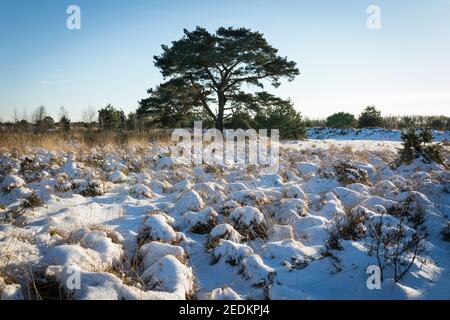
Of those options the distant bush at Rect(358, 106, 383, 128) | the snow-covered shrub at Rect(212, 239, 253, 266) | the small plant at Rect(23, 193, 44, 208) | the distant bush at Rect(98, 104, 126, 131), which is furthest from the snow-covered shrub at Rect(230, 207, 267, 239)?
the distant bush at Rect(358, 106, 383, 128)

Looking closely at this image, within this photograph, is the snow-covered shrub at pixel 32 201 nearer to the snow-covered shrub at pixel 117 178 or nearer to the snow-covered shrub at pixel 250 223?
the snow-covered shrub at pixel 117 178

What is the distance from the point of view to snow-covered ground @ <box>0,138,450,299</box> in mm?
1960

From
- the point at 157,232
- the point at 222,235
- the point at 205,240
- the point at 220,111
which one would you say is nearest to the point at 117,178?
the point at 157,232

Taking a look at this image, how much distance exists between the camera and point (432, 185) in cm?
440

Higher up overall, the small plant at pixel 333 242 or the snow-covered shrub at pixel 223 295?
the small plant at pixel 333 242

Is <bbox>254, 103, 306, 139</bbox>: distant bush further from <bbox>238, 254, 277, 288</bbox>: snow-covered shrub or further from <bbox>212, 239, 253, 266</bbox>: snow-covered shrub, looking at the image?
<bbox>238, 254, 277, 288</bbox>: snow-covered shrub

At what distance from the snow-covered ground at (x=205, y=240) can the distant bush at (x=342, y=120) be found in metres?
26.4

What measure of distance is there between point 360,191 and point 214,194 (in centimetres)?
216

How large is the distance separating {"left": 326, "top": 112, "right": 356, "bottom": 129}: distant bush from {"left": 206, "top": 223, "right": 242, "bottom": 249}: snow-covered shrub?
29412 mm

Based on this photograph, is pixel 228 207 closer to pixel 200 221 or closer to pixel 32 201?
pixel 200 221

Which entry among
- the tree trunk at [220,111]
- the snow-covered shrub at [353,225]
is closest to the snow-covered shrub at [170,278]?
the snow-covered shrub at [353,225]

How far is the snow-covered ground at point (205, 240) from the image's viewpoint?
1.96m

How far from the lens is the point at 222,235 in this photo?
109 inches

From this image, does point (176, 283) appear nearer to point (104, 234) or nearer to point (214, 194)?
point (104, 234)
